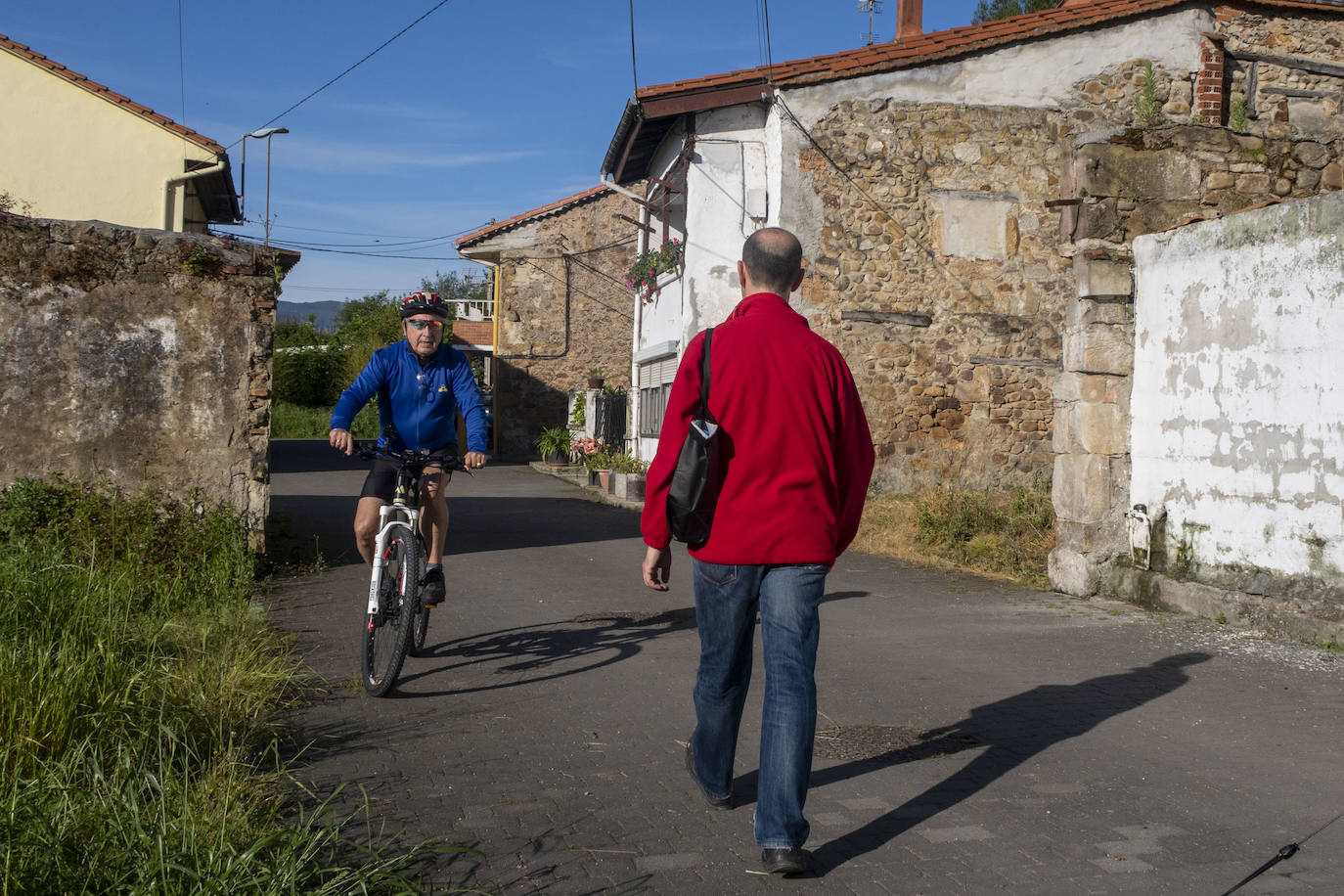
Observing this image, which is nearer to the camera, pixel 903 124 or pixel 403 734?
pixel 403 734

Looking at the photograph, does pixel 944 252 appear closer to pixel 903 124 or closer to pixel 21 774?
pixel 903 124

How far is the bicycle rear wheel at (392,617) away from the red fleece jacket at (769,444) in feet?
7.44

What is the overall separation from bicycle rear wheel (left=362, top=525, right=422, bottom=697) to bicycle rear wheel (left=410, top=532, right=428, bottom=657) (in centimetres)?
4

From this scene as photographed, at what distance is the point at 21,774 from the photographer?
12.2ft

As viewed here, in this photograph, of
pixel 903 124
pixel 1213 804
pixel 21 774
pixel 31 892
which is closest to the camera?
pixel 31 892

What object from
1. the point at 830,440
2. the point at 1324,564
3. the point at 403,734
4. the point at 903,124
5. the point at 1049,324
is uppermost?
the point at 903,124

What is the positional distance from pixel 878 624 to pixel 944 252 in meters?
8.83

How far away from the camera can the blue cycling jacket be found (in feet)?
21.0

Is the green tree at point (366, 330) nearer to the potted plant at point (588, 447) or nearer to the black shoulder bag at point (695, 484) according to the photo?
the potted plant at point (588, 447)

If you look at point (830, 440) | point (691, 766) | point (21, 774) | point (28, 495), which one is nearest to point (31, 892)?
point (21, 774)

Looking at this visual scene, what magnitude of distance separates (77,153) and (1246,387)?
73.9 ft

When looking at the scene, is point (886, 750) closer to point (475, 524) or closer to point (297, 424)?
point (475, 524)

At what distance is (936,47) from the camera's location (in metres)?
15.3

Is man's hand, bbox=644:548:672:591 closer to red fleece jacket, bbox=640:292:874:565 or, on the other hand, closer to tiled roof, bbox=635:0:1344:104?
red fleece jacket, bbox=640:292:874:565
